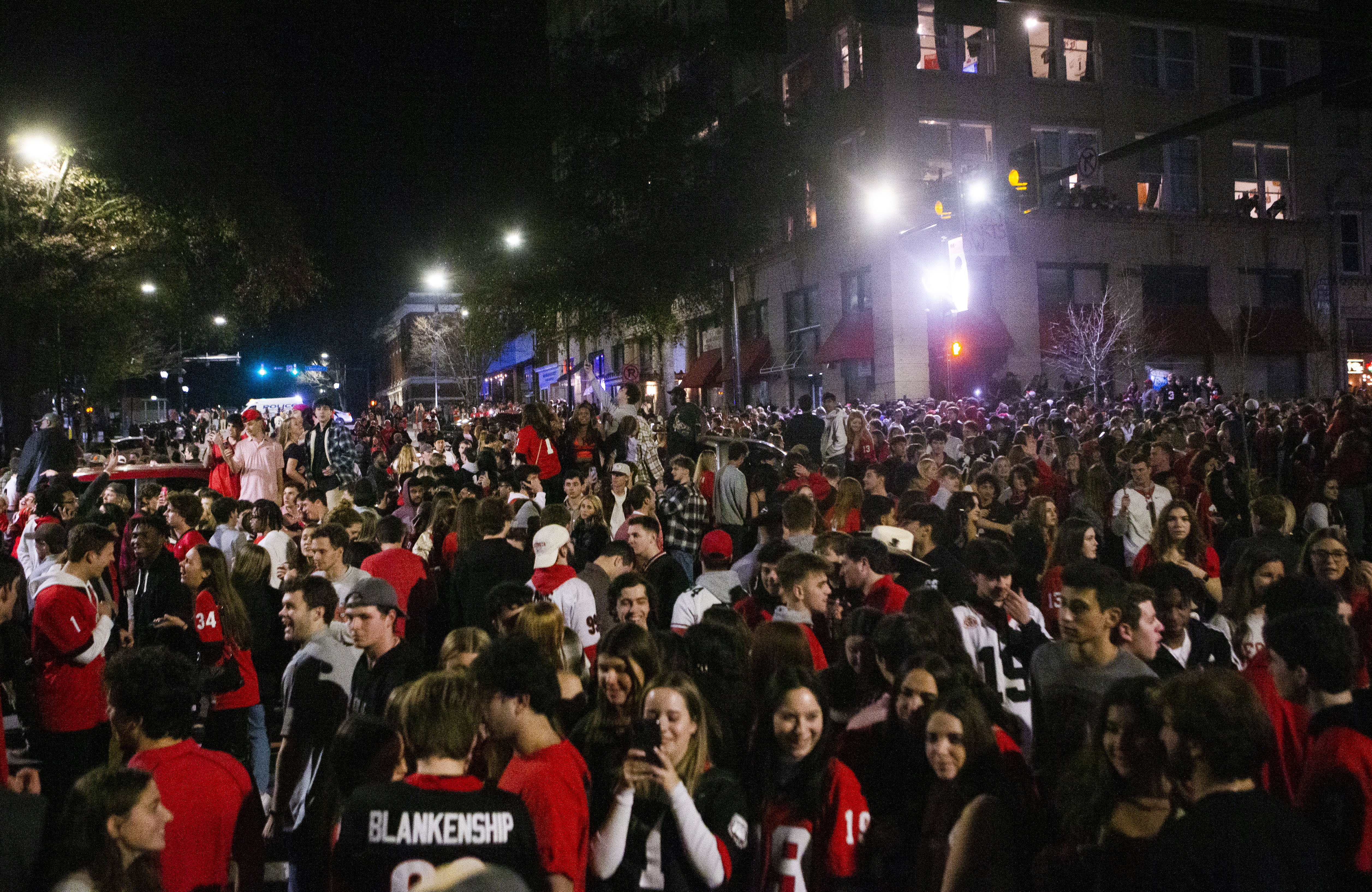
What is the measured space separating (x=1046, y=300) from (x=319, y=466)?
27116 millimetres

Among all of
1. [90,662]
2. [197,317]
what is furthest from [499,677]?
[197,317]

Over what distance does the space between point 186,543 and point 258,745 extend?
2.04 meters

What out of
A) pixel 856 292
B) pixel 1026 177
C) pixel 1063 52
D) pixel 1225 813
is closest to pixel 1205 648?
pixel 1225 813

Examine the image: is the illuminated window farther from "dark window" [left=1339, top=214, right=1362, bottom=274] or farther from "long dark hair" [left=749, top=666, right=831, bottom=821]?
"long dark hair" [left=749, top=666, right=831, bottom=821]

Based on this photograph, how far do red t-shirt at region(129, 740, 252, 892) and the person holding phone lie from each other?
1248 millimetres

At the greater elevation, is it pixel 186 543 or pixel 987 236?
pixel 987 236

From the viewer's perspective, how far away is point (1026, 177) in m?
15.4

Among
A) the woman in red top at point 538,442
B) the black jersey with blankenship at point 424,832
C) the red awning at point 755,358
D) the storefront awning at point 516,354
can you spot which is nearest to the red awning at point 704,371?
the red awning at point 755,358

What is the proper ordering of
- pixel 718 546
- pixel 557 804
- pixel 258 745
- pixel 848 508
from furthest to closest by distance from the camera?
1. pixel 848 508
2. pixel 718 546
3. pixel 258 745
4. pixel 557 804

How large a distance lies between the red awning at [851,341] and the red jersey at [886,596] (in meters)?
27.8

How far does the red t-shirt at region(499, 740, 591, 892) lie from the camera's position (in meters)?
3.33

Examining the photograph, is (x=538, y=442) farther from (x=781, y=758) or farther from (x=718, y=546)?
(x=781, y=758)

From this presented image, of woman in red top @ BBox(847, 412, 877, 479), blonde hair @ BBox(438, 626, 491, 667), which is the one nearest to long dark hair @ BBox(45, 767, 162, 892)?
blonde hair @ BBox(438, 626, 491, 667)

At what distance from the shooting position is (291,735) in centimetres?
486
